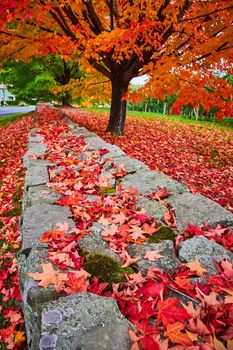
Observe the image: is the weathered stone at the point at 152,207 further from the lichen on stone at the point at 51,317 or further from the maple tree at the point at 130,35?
the maple tree at the point at 130,35

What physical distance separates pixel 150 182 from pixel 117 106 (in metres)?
5.49

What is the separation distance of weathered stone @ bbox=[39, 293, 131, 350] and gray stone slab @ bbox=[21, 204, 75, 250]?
0.78m

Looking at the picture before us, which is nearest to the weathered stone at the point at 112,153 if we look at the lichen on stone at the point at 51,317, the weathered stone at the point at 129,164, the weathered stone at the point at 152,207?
the weathered stone at the point at 129,164

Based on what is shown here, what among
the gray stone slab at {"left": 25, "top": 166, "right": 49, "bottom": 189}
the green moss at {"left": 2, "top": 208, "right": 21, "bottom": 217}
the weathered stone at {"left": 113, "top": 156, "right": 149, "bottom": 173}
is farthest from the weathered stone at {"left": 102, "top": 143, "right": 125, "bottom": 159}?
the green moss at {"left": 2, "top": 208, "right": 21, "bottom": 217}

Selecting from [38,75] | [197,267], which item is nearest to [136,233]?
[197,267]

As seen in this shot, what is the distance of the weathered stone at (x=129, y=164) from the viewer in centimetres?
381

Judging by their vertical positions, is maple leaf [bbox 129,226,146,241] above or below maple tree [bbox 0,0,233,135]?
below

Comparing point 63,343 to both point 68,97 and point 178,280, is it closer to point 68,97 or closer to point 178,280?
point 178,280

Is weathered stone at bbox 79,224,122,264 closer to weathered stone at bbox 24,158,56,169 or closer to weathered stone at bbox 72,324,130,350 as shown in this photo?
weathered stone at bbox 72,324,130,350

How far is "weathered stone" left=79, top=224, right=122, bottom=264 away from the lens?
212 cm

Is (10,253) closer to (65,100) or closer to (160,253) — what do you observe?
(160,253)

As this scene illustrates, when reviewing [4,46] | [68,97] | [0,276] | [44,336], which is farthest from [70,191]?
[68,97]

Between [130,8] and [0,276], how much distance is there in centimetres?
591

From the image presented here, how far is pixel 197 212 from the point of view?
262 cm
